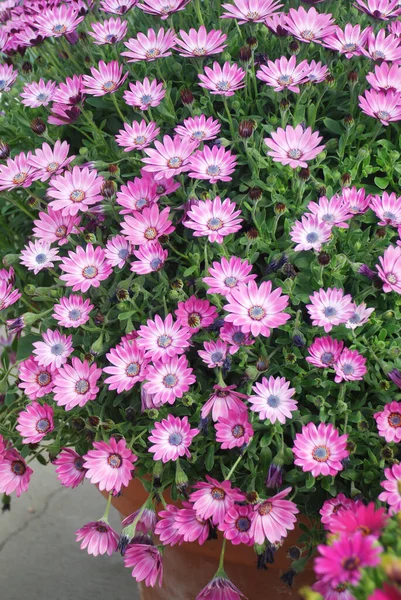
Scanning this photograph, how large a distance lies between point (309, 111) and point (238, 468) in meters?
0.54

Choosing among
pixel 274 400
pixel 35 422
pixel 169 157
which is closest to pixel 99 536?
pixel 35 422

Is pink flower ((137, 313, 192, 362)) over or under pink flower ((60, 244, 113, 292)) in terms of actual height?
under

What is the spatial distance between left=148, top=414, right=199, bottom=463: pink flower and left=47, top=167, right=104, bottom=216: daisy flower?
13.1 inches

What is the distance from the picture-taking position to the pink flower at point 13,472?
1.02m

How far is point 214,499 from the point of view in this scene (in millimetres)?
923

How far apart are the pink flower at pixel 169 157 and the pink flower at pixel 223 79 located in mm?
88

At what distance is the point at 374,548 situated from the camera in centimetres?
58

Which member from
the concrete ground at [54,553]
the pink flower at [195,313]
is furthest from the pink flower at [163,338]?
the concrete ground at [54,553]

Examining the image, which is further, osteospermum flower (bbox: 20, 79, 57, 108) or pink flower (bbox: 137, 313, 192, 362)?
osteospermum flower (bbox: 20, 79, 57, 108)

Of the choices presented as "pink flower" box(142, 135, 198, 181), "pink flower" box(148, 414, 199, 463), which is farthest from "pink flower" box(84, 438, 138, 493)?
"pink flower" box(142, 135, 198, 181)

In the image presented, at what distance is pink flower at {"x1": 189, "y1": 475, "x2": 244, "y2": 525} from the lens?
904 mm

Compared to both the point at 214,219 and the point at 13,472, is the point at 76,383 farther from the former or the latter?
the point at 214,219

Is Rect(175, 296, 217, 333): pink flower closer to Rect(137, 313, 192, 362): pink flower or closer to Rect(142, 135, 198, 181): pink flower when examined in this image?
Rect(137, 313, 192, 362): pink flower

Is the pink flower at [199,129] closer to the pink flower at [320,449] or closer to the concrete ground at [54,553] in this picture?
the pink flower at [320,449]
